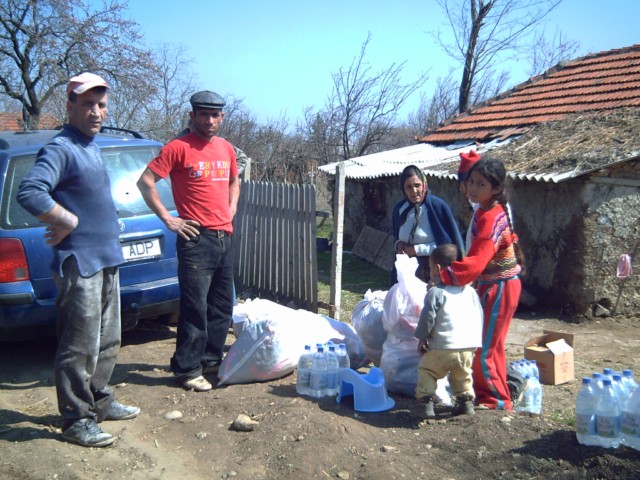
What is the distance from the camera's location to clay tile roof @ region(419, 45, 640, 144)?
9805mm

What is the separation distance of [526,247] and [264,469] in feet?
18.5

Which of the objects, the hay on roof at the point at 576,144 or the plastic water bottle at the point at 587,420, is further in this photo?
the hay on roof at the point at 576,144

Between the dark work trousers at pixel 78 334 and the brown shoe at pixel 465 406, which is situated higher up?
the dark work trousers at pixel 78 334

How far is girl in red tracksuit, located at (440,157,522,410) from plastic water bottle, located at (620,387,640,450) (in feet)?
2.69

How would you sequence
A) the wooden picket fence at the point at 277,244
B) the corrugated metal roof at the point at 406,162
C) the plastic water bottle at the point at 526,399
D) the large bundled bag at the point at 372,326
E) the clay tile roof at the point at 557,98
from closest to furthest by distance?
the plastic water bottle at the point at 526,399 → the large bundled bag at the point at 372,326 → the wooden picket fence at the point at 277,244 → the corrugated metal roof at the point at 406,162 → the clay tile roof at the point at 557,98

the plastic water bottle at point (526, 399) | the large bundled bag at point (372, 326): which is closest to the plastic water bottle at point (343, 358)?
the large bundled bag at point (372, 326)

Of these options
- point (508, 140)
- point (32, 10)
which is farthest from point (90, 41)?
point (508, 140)

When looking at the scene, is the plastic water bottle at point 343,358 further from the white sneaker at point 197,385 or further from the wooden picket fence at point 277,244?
the wooden picket fence at point 277,244

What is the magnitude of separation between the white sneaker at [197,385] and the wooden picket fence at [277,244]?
2273 millimetres

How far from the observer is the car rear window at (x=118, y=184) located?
14.9ft

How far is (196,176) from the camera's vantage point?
14.1ft

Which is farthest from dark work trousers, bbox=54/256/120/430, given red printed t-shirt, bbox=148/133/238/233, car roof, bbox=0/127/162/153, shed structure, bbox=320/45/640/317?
shed structure, bbox=320/45/640/317

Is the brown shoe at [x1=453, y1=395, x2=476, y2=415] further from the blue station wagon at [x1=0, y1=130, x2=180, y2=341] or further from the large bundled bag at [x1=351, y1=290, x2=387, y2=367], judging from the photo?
the blue station wagon at [x1=0, y1=130, x2=180, y2=341]

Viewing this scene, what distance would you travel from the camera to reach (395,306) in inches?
170
